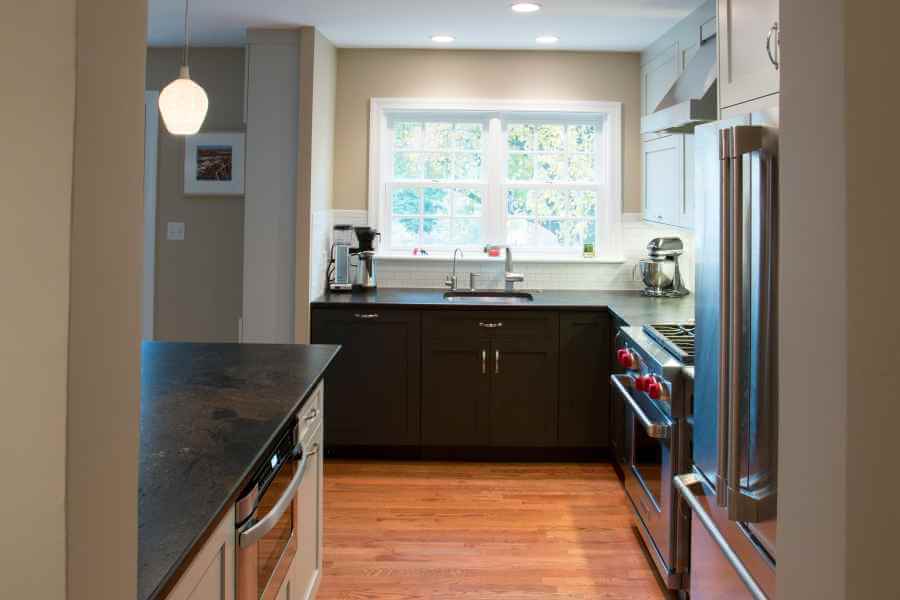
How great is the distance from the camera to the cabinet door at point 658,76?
407cm

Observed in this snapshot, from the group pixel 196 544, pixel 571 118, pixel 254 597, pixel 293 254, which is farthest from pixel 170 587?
pixel 571 118

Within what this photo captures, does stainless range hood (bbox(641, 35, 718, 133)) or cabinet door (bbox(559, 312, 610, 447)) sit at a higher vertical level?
stainless range hood (bbox(641, 35, 718, 133))

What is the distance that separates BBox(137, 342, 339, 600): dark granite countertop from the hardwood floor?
2.95 ft

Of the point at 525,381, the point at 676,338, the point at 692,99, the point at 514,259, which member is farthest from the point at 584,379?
the point at 692,99

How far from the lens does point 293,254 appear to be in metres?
4.32

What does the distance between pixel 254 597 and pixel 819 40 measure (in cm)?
142

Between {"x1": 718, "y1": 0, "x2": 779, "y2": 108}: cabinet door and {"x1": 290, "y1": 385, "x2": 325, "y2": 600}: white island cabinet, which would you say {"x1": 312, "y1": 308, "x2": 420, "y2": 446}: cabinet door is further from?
{"x1": 718, "y1": 0, "x2": 779, "y2": 108}: cabinet door

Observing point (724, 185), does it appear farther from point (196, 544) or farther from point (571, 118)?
point (571, 118)

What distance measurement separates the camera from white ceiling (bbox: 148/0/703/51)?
12.4 ft

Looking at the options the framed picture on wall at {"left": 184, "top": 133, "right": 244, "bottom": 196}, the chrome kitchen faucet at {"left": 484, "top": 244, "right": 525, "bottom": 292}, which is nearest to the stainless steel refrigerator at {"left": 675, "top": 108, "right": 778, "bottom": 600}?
the chrome kitchen faucet at {"left": 484, "top": 244, "right": 525, "bottom": 292}

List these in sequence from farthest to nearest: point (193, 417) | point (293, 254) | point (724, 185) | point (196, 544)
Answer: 1. point (293, 254)
2. point (193, 417)
3. point (724, 185)
4. point (196, 544)

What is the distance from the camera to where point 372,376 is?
4250 millimetres

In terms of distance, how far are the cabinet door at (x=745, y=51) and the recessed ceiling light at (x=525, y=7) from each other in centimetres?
143

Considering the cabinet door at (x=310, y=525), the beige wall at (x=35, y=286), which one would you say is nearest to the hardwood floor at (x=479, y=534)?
the cabinet door at (x=310, y=525)
